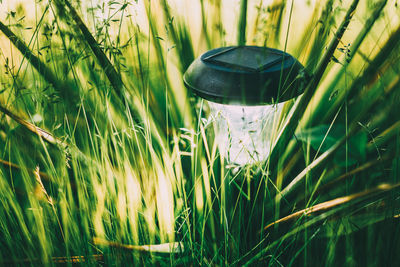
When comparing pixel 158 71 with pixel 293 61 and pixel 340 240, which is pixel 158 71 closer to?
pixel 293 61

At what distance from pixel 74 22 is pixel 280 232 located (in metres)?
0.78

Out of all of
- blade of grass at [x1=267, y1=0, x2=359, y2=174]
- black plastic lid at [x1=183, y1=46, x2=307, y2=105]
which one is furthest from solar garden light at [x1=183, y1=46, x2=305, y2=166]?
blade of grass at [x1=267, y1=0, x2=359, y2=174]

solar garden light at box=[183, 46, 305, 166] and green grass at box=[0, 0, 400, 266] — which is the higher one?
solar garden light at box=[183, 46, 305, 166]

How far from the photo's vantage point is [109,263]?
2.50 ft

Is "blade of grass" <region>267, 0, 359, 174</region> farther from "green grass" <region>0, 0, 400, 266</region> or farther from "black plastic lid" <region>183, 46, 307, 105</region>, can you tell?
"black plastic lid" <region>183, 46, 307, 105</region>

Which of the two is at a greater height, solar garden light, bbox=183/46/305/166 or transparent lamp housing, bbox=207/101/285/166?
solar garden light, bbox=183/46/305/166

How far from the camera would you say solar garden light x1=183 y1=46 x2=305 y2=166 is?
2.22 ft

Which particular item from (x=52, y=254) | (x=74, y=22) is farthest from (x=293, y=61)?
(x=52, y=254)

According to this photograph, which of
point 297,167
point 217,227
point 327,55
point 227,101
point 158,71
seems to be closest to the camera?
point 227,101

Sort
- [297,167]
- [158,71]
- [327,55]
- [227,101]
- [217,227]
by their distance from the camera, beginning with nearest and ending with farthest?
1. [227,101]
2. [327,55]
3. [217,227]
4. [297,167]
5. [158,71]

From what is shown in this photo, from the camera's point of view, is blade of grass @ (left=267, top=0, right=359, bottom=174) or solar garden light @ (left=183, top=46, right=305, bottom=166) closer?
solar garden light @ (left=183, top=46, right=305, bottom=166)

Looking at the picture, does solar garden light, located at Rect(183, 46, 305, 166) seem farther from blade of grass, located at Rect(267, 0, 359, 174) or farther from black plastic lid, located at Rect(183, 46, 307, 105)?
blade of grass, located at Rect(267, 0, 359, 174)

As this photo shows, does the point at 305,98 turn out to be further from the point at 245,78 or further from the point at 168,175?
the point at 168,175

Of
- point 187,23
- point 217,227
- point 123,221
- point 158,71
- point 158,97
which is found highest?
point 187,23
